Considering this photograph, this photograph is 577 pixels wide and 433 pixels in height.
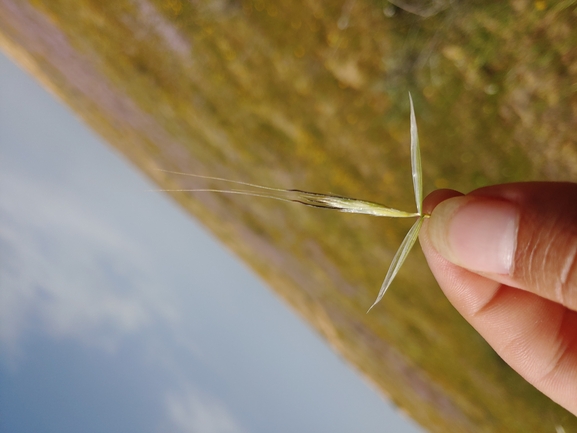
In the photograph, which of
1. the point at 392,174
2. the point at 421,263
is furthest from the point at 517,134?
the point at 421,263

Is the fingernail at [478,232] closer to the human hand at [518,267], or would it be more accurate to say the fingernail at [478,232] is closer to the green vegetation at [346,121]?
the human hand at [518,267]

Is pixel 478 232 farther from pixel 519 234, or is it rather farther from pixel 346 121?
pixel 346 121

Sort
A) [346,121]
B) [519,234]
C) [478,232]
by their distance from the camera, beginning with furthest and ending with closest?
[346,121] < [478,232] < [519,234]

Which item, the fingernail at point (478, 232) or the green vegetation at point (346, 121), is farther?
the green vegetation at point (346, 121)

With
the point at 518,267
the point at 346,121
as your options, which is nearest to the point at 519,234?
the point at 518,267

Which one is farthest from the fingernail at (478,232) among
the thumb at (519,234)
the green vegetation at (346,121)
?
the green vegetation at (346,121)

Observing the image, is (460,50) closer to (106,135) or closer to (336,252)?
(336,252)

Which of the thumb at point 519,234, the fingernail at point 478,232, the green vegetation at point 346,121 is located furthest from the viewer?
the green vegetation at point 346,121
